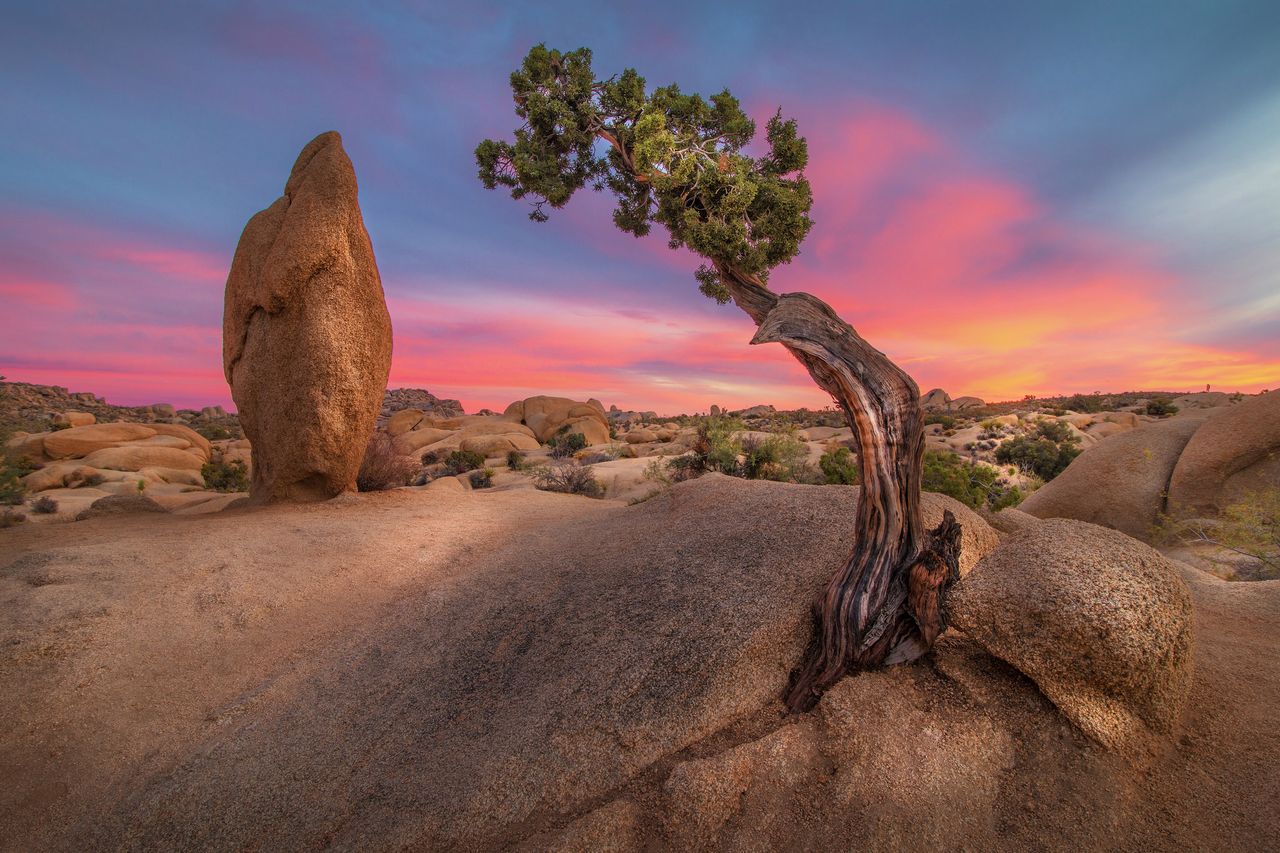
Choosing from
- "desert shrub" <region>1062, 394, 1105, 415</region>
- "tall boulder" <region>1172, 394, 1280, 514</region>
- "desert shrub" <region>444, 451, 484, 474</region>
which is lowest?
"desert shrub" <region>444, 451, 484, 474</region>

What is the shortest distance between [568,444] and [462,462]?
7.67m

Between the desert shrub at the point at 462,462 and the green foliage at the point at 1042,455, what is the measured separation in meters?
21.3

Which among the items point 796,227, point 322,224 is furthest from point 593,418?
point 796,227

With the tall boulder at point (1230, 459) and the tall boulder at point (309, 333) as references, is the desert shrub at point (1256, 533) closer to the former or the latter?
the tall boulder at point (1230, 459)

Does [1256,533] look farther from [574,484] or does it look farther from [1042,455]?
[1042,455]

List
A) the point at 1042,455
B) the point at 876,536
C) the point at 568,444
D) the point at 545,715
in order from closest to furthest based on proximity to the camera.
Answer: the point at 545,715 < the point at 876,536 < the point at 1042,455 < the point at 568,444

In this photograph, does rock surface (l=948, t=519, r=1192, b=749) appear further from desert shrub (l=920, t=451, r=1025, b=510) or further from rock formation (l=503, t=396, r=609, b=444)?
rock formation (l=503, t=396, r=609, b=444)

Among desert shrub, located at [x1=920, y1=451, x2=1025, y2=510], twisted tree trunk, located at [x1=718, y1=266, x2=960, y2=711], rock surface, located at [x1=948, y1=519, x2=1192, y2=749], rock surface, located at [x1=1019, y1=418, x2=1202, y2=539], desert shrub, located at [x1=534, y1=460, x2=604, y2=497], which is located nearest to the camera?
rock surface, located at [x1=948, y1=519, x2=1192, y2=749]

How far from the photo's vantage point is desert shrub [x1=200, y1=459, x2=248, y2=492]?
21344 mm

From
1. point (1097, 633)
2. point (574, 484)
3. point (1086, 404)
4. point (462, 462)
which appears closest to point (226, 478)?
point (462, 462)

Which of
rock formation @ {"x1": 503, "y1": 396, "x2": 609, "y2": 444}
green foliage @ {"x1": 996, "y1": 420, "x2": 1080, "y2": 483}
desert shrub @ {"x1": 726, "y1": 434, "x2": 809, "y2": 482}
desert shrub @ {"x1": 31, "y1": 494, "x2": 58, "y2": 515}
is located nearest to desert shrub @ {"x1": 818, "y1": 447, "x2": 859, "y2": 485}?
desert shrub @ {"x1": 726, "y1": 434, "x2": 809, "y2": 482}

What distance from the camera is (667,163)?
6.18 metres

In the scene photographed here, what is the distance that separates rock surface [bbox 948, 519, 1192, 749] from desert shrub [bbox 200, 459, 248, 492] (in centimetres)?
2450

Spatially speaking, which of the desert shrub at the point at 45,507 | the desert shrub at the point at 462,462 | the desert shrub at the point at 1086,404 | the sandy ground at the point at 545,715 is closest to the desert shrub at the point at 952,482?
the sandy ground at the point at 545,715
